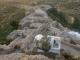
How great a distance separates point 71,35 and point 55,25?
145 centimetres

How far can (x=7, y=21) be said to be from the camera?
14.0 m

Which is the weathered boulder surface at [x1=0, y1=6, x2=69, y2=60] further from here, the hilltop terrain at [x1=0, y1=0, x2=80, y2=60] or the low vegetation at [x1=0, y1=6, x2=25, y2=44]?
the low vegetation at [x1=0, y1=6, x2=25, y2=44]

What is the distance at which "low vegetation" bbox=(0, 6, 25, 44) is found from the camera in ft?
38.9

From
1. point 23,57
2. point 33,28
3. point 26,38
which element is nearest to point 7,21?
point 33,28

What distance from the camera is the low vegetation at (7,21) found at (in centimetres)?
1186

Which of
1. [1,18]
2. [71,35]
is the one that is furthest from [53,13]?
[71,35]

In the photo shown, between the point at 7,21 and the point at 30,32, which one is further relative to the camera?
the point at 7,21

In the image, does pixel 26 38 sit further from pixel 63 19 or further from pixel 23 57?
pixel 63 19

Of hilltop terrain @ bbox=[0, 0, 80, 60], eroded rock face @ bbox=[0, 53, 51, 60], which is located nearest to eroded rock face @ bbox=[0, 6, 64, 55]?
hilltop terrain @ bbox=[0, 0, 80, 60]

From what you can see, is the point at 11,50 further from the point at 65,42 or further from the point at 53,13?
the point at 53,13

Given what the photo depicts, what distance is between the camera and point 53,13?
619 inches

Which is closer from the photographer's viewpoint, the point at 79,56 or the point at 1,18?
the point at 79,56

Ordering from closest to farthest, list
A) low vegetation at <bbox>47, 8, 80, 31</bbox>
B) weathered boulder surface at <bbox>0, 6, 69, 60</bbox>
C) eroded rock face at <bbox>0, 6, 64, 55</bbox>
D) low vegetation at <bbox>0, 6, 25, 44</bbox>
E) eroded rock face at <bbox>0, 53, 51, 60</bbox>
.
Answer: eroded rock face at <bbox>0, 53, 51, 60</bbox>, weathered boulder surface at <bbox>0, 6, 69, 60</bbox>, eroded rock face at <bbox>0, 6, 64, 55</bbox>, low vegetation at <bbox>0, 6, 25, 44</bbox>, low vegetation at <bbox>47, 8, 80, 31</bbox>

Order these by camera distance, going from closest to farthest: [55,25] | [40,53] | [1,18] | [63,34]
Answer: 1. [40,53]
2. [63,34]
3. [55,25]
4. [1,18]
